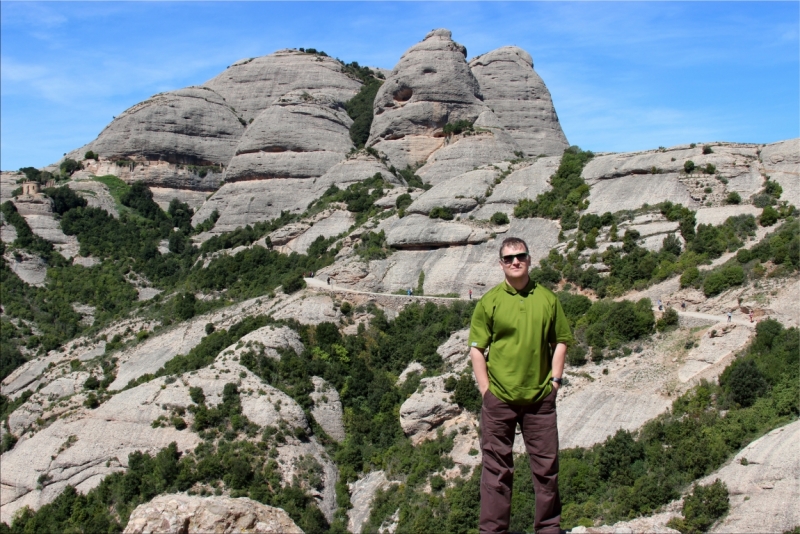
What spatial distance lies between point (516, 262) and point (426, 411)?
20.9 meters

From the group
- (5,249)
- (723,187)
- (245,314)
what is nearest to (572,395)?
(723,187)

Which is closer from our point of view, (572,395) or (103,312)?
(572,395)

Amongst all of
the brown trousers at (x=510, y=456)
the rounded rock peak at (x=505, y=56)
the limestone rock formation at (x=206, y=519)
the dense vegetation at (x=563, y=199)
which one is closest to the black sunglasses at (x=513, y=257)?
the brown trousers at (x=510, y=456)

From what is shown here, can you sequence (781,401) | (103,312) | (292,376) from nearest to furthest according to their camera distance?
(781,401), (292,376), (103,312)

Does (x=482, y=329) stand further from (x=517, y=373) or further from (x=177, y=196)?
(x=177, y=196)

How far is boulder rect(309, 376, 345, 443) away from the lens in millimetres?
32375

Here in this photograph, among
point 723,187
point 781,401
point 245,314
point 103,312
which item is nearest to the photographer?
point 781,401

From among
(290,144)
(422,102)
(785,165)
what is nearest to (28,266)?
(290,144)

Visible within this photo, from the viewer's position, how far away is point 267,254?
158 feet

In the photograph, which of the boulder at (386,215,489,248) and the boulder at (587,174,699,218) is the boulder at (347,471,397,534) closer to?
the boulder at (386,215,489,248)

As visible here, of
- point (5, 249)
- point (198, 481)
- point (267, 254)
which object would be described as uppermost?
point (5, 249)

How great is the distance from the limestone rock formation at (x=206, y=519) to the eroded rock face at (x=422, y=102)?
44.9 m

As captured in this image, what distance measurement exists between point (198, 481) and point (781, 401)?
18.9 meters

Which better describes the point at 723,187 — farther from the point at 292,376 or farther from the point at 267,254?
the point at 267,254
